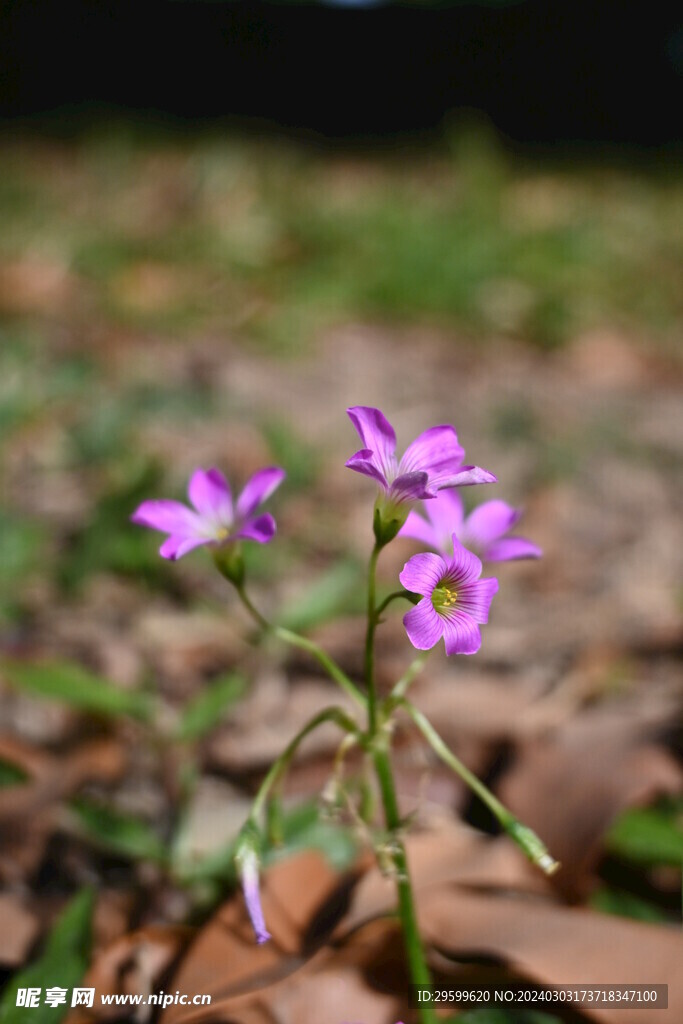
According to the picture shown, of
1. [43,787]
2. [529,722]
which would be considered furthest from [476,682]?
[43,787]

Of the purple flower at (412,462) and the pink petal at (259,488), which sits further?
the pink petal at (259,488)

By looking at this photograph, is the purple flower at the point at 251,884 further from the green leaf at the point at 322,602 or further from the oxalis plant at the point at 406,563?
the green leaf at the point at 322,602

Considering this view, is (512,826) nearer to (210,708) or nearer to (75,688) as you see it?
(210,708)

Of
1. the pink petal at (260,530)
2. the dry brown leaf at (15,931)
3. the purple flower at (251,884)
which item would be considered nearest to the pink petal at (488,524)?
the pink petal at (260,530)

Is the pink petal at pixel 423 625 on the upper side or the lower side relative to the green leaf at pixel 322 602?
lower

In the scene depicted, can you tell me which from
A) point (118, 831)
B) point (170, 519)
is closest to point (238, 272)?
point (118, 831)

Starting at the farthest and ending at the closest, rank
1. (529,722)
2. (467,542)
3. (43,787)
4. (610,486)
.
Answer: (610,486), (529,722), (43,787), (467,542)

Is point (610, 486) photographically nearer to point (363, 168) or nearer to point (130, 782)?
point (130, 782)

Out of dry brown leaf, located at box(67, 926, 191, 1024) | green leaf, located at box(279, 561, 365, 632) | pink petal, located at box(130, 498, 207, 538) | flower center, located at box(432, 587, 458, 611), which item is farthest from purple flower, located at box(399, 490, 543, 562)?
green leaf, located at box(279, 561, 365, 632)
